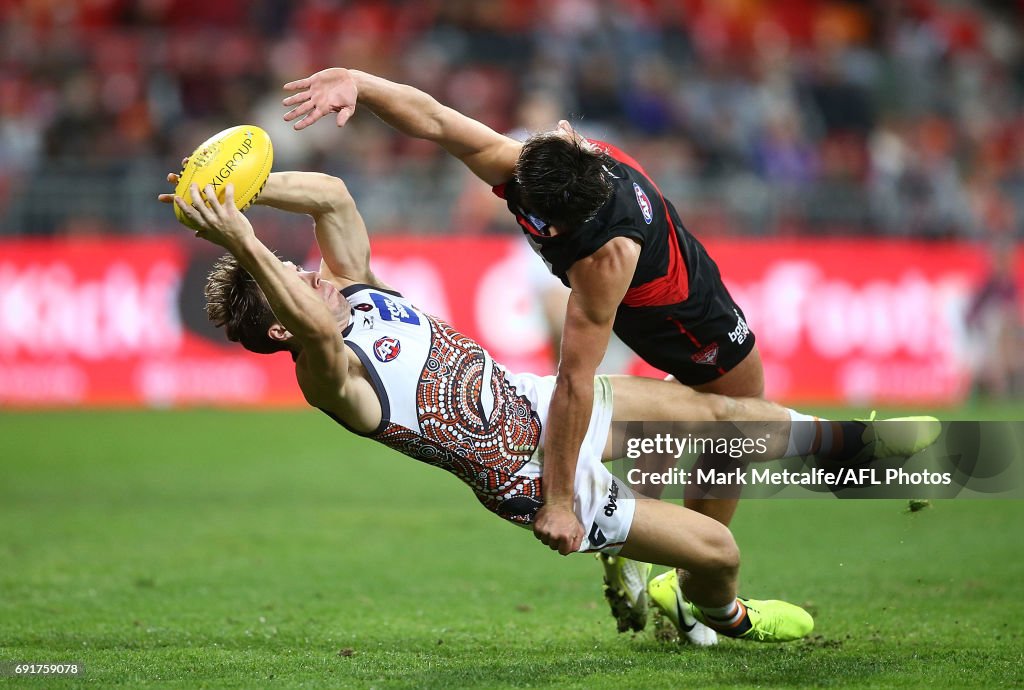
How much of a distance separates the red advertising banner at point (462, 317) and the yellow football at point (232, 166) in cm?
1005

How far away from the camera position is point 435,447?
4953mm

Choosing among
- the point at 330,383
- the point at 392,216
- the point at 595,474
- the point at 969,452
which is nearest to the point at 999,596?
→ the point at 969,452

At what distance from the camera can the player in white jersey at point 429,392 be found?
14.6 feet

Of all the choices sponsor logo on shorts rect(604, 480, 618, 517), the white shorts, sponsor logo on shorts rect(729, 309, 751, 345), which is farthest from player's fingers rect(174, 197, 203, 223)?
sponsor logo on shorts rect(729, 309, 751, 345)

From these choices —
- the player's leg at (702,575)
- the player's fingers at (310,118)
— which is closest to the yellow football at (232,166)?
the player's fingers at (310,118)

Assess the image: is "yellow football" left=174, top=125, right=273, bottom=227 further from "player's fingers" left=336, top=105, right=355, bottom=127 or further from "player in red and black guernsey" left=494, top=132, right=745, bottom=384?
"player in red and black guernsey" left=494, top=132, right=745, bottom=384

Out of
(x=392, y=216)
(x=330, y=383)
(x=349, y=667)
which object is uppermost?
(x=392, y=216)

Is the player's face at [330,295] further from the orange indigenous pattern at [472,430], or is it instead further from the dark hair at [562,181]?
the dark hair at [562,181]

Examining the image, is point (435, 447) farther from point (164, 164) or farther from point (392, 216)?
point (164, 164)

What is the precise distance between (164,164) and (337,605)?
10.6 meters

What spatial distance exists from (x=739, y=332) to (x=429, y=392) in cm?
162

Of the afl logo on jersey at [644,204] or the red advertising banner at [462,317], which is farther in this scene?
the red advertising banner at [462,317]

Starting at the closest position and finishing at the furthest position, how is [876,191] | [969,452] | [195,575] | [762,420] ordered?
1. [762,420]
2. [969,452]
3. [195,575]
4. [876,191]

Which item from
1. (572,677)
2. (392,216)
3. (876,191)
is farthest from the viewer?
(876,191)
